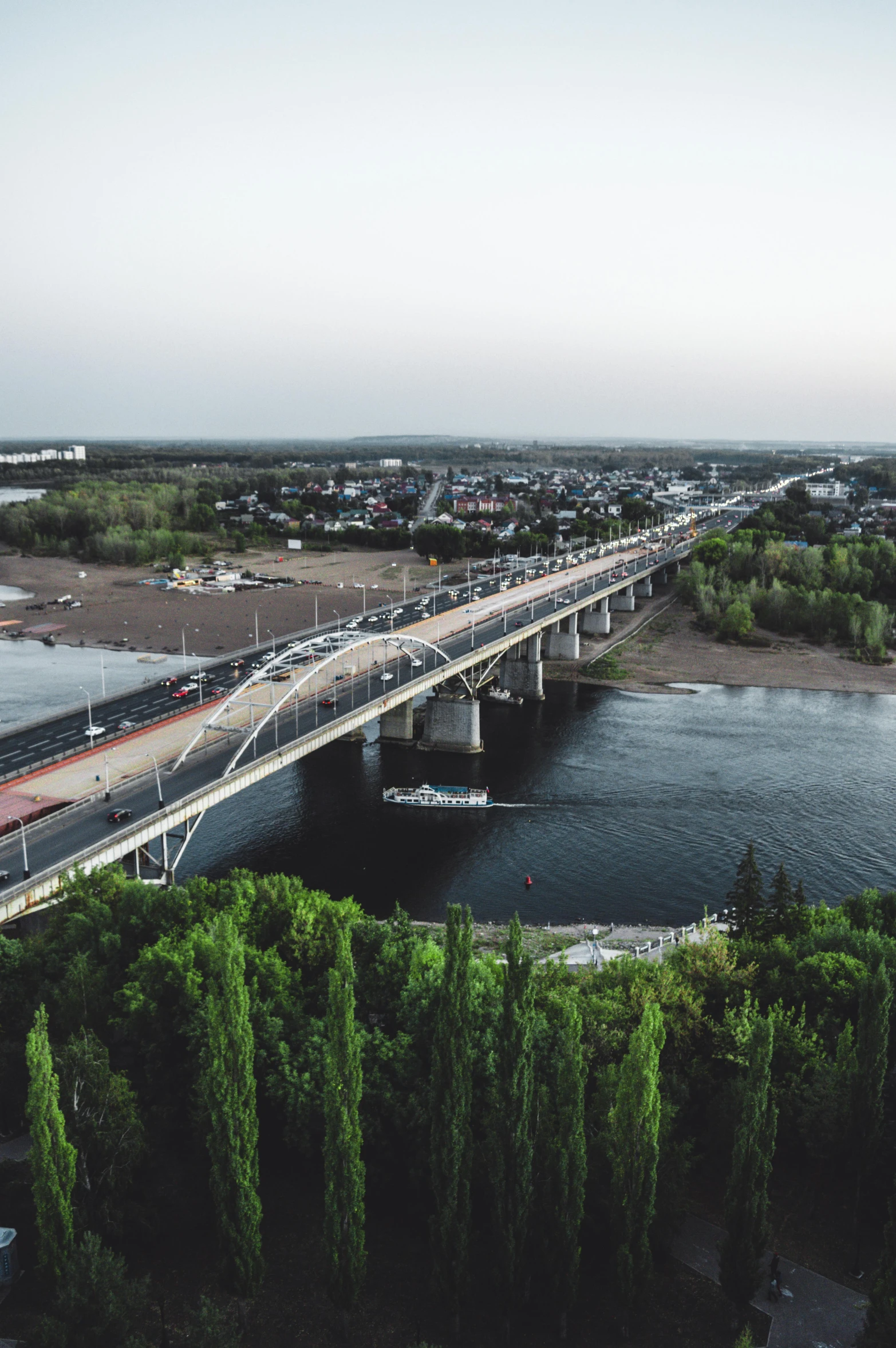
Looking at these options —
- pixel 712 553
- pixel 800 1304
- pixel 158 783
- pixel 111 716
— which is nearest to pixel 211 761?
pixel 158 783

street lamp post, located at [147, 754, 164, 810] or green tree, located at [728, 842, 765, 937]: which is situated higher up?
street lamp post, located at [147, 754, 164, 810]

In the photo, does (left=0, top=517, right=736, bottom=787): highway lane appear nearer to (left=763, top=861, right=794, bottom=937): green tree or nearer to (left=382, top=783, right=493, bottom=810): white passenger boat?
(left=382, top=783, right=493, bottom=810): white passenger boat

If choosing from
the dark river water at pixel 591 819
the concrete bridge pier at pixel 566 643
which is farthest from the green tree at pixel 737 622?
the dark river water at pixel 591 819

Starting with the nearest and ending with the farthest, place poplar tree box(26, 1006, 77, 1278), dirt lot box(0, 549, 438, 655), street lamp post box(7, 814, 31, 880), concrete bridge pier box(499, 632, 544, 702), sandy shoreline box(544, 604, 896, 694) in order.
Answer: poplar tree box(26, 1006, 77, 1278) → street lamp post box(7, 814, 31, 880) → concrete bridge pier box(499, 632, 544, 702) → sandy shoreline box(544, 604, 896, 694) → dirt lot box(0, 549, 438, 655)

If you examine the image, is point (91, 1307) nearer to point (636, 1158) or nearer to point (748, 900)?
point (636, 1158)

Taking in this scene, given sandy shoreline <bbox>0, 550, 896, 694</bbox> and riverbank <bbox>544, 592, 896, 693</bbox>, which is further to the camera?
sandy shoreline <bbox>0, 550, 896, 694</bbox>

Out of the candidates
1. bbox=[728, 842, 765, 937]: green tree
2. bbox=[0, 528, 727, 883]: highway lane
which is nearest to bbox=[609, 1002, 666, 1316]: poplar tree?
bbox=[728, 842, 765, 937]: green tree

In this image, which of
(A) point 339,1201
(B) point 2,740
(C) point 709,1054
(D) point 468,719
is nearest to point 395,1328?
(A) point 339,1201
